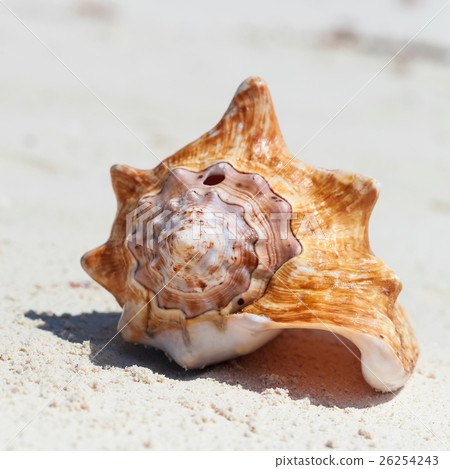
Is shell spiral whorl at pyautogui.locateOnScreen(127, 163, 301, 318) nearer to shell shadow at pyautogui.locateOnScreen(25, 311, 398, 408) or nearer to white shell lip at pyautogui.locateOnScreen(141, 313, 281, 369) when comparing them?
white shell lip at pyautogui.locateOnScreen(141, 313, 281, 369)

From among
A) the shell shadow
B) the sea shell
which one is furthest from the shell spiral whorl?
the shell shadow

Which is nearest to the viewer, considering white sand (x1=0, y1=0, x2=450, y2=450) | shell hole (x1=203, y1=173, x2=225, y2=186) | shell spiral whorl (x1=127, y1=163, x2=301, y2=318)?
white sand (x1=0, y1=0, x2=450, y2=450)

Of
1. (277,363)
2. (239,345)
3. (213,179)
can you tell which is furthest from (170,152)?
(239,345)

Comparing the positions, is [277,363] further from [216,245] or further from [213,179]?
[213,179]

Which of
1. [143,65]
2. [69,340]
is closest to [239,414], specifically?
[69,340]

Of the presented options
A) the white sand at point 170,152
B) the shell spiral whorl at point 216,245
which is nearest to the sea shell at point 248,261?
the shell spiral whorl at point 216,245

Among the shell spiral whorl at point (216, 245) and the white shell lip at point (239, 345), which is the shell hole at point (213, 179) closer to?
the shell spiral whorl at point (216, 245)

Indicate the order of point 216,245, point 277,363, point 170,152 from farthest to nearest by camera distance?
1. point 170,152
2. point 277,363
3. point 216,245

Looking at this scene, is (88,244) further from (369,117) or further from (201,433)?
(369,117)
